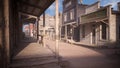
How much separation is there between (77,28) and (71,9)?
504cm

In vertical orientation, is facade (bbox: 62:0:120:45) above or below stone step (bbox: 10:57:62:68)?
above

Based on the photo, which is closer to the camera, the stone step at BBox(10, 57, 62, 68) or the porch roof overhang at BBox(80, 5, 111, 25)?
the stone step at BBox(10, 57, 62, 68)

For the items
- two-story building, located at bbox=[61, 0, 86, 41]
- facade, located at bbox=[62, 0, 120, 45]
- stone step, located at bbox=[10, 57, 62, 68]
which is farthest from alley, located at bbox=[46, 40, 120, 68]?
two-story building, located at bbox=[61, 0, 86, 41]

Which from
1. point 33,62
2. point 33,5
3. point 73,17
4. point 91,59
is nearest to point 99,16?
point 91,59

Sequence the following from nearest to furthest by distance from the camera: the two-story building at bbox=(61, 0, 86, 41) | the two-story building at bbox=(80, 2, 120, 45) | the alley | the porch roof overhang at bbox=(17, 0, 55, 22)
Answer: the alley → the porch roof overhang at bbox=(17, 0, 55, 22) → the two-story building at bbox=(80, 2, 120, 45) → the two-story building at bbox=(61, 0, 86, 41)

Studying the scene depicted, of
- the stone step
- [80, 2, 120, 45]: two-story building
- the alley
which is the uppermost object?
[80, 2, 120, 45]: two-story building

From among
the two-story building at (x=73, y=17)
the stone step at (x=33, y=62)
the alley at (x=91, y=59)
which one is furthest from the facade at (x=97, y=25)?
the stone step at (x=33, y=62)

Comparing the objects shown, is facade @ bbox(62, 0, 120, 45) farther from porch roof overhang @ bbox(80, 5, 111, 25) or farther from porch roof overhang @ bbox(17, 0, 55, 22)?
porch roof overhang @ bbox(17, 0, 55, 22)

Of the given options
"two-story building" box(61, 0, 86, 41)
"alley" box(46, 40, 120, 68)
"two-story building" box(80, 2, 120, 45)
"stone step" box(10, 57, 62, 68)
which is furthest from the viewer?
"two-story building" box(61, 0, 86, 41)

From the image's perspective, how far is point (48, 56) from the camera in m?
6.48

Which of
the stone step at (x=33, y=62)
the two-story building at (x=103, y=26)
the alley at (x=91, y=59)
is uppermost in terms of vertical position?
the two-story building at (x=103, y=26)

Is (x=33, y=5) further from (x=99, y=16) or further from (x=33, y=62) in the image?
(x=99, y=16)

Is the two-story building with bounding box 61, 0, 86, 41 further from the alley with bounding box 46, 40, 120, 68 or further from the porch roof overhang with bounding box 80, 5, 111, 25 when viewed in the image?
the alley with bounding box 46, 40, 120, 68

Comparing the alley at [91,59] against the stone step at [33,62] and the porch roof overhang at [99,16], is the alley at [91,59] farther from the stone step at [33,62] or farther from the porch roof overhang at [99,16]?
the porch roof overhang at [99,16]
